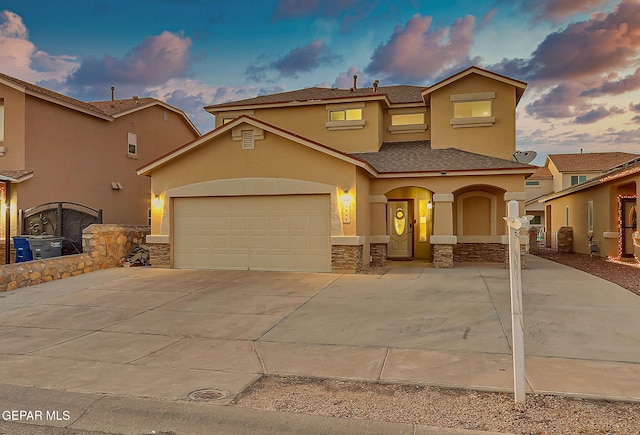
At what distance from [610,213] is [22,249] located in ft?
72.2

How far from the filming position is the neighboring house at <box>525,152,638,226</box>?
123 ft

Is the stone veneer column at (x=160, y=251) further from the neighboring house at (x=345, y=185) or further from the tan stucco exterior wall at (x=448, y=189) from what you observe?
the tan stucco exterior wall at (x=448, y=189)

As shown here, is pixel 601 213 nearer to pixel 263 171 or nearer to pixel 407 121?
pixel 407 121

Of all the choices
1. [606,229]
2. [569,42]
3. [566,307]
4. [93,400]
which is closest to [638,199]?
[606,229]

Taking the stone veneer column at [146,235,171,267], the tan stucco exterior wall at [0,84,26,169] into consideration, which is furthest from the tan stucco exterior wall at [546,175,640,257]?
the tan stucco exterior wall at [0,84,26,169]

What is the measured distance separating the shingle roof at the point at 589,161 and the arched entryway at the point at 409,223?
25591mm

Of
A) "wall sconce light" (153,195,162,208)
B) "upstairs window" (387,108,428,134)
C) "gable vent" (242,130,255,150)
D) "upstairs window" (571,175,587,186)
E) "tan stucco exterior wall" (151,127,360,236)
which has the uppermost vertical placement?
"upstairs window" (387,108,428,134)

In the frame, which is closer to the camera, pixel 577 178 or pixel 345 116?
pixel 345 116

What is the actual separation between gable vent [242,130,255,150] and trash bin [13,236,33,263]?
26.0 feet

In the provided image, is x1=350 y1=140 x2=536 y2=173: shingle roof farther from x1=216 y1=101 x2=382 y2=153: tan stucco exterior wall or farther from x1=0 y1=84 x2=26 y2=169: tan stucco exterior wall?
x1=0 y1=84 x2=26 y2=169: tan stucco exterior wall

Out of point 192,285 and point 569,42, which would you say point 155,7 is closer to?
point 192,285

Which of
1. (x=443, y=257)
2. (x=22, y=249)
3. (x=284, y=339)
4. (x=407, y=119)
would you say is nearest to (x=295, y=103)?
(x=407, y=119)

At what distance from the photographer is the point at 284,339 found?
22.4ft

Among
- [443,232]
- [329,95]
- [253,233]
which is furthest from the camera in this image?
[329,95]
